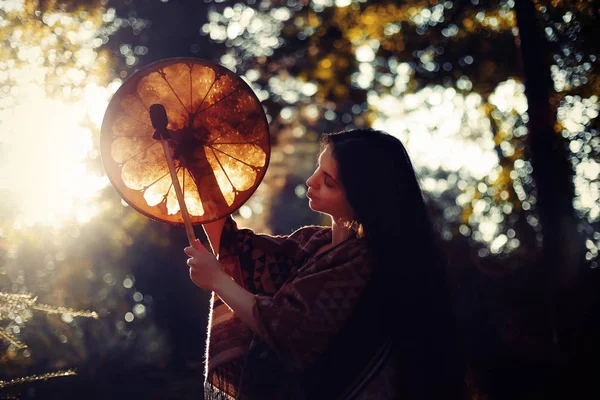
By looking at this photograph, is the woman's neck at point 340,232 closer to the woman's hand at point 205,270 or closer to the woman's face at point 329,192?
the woman's face at point 329,192

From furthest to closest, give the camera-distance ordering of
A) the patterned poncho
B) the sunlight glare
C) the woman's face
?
the sunlight glare < the woman's face < the patterned poncho

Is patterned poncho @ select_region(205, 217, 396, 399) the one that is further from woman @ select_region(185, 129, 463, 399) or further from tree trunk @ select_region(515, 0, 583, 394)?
tree trunk @ select_region(515, 0, 583, 394)

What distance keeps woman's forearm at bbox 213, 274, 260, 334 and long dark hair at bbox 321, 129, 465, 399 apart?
515 millimetres

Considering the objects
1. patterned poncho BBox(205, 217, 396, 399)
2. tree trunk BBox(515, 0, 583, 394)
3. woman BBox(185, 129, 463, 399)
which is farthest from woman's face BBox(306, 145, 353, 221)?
tree trunk BBox(515, 0, 583, 394)

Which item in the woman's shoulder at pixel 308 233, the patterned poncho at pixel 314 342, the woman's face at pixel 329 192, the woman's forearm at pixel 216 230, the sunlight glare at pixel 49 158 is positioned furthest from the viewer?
the sunlight glare at pixel 49 158

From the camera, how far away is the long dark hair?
241 centimetres

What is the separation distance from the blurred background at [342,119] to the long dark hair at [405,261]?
2025 millimetres

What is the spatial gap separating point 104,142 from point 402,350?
153 centimetres

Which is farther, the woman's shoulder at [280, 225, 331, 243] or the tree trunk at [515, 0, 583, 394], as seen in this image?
the tree trunk at [515, 0, 583, 394]

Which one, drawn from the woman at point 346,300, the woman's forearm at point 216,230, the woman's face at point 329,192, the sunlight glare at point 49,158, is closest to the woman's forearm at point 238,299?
the woman at point 346,300

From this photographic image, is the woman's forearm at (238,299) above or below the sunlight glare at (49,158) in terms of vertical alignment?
below

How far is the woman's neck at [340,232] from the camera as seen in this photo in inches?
103

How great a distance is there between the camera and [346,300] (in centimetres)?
229

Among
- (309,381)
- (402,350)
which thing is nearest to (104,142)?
(309,381)
